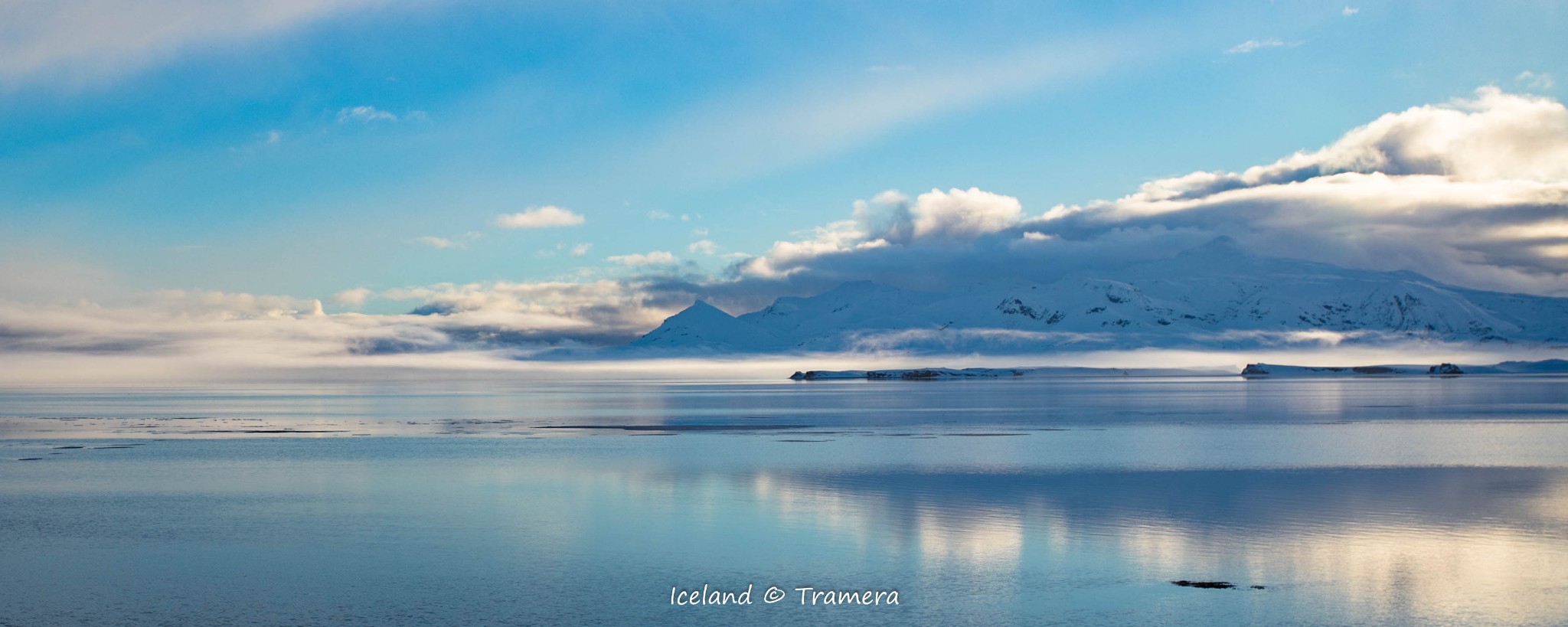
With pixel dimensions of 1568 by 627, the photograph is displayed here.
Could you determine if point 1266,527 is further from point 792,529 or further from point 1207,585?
point 792,529

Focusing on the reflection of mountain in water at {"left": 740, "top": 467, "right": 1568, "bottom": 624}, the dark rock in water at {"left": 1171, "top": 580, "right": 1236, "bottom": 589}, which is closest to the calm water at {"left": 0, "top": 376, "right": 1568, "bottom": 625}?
the reflection of mountain in water at {"left": 740, "top": 467, "right": 1568, "bottom": 624}

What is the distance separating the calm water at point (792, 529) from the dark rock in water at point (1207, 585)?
1.04ft

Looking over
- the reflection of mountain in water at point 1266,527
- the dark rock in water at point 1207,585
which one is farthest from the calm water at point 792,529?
the dark rock in water at point 1207,585

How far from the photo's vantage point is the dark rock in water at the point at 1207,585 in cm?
1753

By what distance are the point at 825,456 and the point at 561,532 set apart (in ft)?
60.0

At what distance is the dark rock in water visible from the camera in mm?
17531

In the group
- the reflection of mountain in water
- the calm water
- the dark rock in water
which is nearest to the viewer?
the calm water

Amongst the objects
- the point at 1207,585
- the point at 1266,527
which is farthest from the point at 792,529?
the point at 1266,527

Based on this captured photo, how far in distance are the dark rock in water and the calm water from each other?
317mm

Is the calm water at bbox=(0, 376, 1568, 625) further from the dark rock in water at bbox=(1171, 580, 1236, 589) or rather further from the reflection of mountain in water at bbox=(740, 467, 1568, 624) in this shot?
the dark rock in water at bbox=(1171, 580, 1236, 589)

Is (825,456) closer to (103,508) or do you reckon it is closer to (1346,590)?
(103,508)

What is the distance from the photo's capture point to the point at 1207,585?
1766 centimetres

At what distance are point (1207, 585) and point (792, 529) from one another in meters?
8.49

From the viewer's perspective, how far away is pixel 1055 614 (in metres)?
16.0
